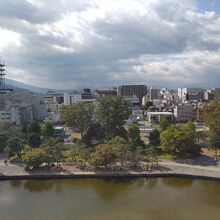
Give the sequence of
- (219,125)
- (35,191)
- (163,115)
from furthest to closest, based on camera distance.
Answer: (163,115) → (219,125) → (35,191)

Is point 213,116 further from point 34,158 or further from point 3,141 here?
point 3,141

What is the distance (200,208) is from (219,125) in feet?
48.1

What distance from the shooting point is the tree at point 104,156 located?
1150 inches

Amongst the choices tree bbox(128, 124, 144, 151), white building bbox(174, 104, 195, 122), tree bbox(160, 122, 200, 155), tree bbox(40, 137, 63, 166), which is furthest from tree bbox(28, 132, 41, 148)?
white building bbox(174, 104, 195, 122)

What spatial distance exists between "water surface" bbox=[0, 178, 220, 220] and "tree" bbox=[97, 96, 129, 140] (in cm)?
1465

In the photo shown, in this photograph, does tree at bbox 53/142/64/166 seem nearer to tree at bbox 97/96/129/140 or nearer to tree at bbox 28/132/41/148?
tree at bbox 28/132/41/148

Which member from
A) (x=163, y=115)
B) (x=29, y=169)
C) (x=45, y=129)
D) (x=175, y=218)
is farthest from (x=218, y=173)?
(x=163, y=115)

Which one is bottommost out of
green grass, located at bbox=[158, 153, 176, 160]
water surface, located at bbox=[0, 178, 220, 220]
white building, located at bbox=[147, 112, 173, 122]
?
water surface, located at bbox=[0, 178, 220, 220]

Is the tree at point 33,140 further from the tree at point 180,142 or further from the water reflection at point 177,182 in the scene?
the water reflection at point 177,182

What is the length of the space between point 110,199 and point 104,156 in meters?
5.64

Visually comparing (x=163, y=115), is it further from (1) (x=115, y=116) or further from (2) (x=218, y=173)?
(2) (x=218, y=173)

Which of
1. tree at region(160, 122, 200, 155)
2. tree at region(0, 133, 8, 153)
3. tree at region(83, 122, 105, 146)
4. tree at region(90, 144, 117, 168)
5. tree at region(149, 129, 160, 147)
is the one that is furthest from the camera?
tree at region(83, 122, 105, 146)

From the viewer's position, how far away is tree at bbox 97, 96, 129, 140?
42406mm

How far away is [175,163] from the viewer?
103ft
